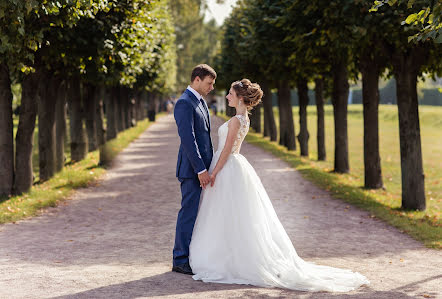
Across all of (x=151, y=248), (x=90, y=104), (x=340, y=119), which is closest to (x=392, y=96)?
(x=90, y=104)

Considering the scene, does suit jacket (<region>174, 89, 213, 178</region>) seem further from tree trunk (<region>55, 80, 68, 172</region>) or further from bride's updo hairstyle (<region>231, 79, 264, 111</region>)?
tree trunk (<region>55, 80, 68, 172</region>)

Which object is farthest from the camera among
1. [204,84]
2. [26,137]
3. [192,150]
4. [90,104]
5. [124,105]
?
[124,105]

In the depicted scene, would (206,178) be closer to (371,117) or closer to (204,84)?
(204,84)

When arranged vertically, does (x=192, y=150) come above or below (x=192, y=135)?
below

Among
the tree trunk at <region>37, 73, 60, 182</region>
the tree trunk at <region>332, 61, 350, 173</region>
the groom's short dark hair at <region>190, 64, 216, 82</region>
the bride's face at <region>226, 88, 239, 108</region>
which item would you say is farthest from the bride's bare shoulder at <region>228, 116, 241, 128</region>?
the tree trunk at <region>332, 61, 350, 173</region>

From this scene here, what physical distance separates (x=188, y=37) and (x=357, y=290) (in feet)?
230

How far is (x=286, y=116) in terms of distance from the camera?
101 feet

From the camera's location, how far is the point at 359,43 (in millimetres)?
14008

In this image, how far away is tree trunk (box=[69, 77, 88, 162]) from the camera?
24.0m

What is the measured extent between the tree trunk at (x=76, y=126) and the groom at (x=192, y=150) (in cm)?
1708

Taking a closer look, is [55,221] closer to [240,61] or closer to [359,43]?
[359,43]

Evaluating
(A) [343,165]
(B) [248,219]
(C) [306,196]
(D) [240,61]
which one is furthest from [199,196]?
(D) [240,61]

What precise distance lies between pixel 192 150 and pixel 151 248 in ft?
9.01

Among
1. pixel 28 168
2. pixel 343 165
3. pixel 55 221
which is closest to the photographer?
pixel 55 221
